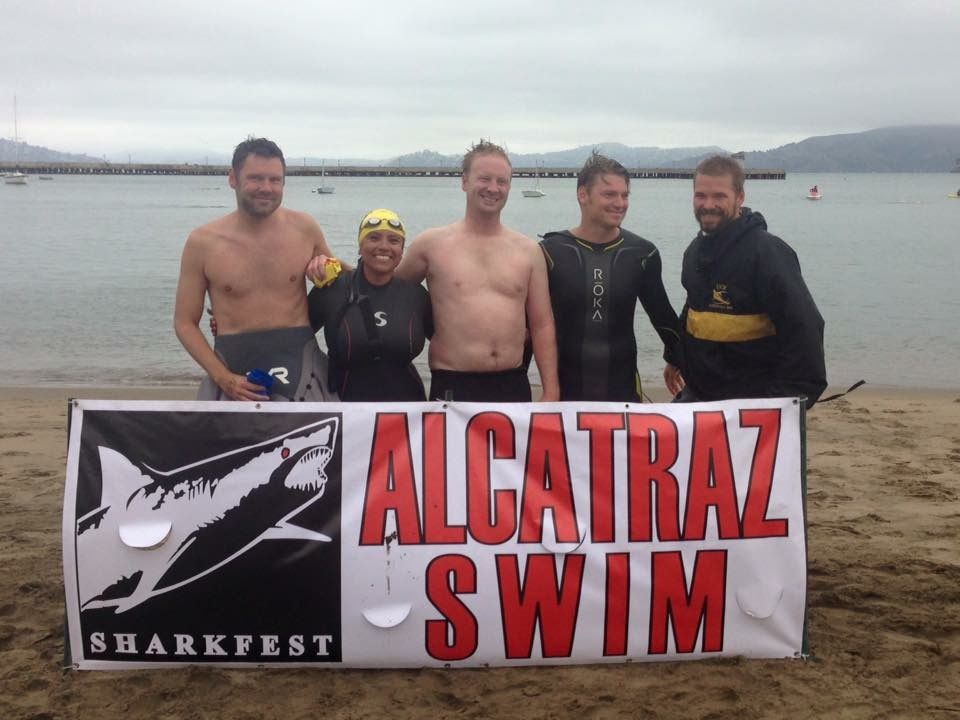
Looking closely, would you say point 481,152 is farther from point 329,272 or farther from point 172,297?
point 172,297

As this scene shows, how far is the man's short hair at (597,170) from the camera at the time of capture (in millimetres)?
4543

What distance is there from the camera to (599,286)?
182 inches

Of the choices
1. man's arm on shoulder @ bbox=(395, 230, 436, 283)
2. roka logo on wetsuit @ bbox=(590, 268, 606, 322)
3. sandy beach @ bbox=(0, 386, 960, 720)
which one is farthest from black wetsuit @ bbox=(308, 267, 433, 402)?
sandy beach @ bbox=(0, 386, 960, 720)

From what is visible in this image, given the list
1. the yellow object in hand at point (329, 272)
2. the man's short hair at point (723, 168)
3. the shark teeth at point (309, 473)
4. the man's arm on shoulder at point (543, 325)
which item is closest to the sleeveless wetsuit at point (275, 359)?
the yellow object in hand at point (329, 272)

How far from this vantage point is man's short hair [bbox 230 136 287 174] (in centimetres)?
434

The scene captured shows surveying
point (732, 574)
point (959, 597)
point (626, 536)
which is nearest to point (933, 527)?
point (959, 597)

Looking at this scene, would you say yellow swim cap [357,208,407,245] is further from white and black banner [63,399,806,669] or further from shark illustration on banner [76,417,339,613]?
shark illustration on banner [76,417,339,613]

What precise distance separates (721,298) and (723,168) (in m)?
0.61

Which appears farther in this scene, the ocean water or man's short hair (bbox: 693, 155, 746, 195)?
the ocean water

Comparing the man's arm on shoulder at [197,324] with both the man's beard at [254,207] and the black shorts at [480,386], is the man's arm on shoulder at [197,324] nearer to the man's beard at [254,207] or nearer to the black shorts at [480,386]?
the man's beard at [254,207]

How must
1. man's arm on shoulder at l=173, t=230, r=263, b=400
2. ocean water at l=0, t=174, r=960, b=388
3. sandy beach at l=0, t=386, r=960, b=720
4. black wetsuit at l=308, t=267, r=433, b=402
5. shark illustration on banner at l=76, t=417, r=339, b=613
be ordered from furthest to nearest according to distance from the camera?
ocean water at l=0, t=174, r=960, b=388 < black wetsuit at l=308, t=267, r=433, b=402 < man's arm on shoulder at l=173, t=230, r=263, b=400 < shark illustration on banner at l=76, t=417, r=339, b=613 < sandy beach at l=0, t=386, r=960, b=720

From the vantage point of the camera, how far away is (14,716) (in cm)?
356

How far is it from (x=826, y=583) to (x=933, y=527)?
1378mm

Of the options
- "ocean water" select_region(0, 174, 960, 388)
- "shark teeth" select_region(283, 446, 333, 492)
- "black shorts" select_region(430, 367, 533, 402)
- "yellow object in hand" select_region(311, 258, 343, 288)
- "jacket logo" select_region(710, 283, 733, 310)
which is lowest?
"ocean water" select_region(0, 174, 960, 388)
